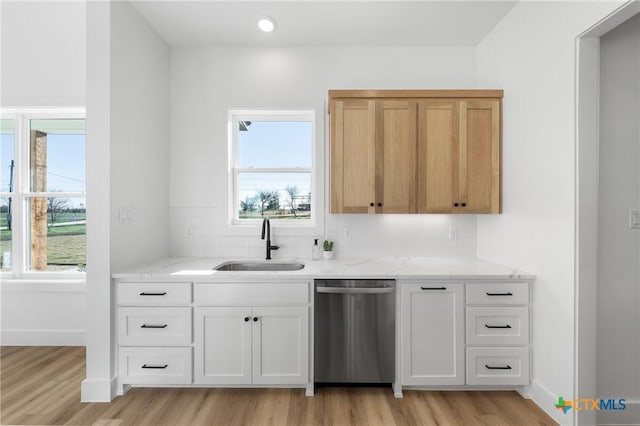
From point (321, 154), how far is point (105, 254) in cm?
190

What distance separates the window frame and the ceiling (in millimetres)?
615

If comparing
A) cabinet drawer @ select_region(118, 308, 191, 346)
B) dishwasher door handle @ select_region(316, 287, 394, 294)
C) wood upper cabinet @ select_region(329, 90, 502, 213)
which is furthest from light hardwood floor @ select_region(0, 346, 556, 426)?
wood upper cabinet @ select_region(329, 90, 502, 213)

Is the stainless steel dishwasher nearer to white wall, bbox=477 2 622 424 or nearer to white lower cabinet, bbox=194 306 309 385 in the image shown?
white lower cabinet, bbox=194 306 309 385

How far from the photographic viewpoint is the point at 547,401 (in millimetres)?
2156

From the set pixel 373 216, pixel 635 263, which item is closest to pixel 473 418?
pixel 635 263

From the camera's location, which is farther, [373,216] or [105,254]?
[373,216]

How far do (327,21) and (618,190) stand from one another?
7.71ft

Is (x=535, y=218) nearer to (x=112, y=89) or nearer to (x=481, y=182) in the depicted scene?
(x=481, y=182)

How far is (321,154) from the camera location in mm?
3123

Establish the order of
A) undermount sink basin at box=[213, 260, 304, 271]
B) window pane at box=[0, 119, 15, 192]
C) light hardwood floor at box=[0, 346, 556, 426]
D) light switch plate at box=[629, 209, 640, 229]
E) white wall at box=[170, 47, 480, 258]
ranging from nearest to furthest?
light switch plate at box=[629, 209, 640, 229], light hardwood floor at box=[0, 346, 556, 426], undermount sink basin at box=[213, 260, 304, 271], white wall at box=[170, 47, 480, 258], window pane at box=[0, 119, 15, 192]

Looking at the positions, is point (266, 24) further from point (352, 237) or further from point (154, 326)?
point (154, 326)

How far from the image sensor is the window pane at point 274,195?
10.6 ft

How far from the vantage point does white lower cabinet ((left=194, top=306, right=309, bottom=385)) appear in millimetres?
2332

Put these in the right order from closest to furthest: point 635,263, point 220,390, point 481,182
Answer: point 635,263
point 220,390
point 481,182
